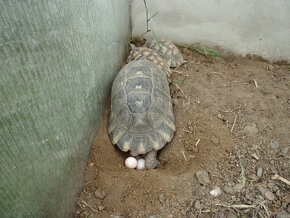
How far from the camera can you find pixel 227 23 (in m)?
3.71

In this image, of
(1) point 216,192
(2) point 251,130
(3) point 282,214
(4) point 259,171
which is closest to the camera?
(3) point 282,214

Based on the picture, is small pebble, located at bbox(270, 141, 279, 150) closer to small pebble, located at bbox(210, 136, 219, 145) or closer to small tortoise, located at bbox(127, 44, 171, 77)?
small pebble, located at bbox(210, 136, 219, 145)

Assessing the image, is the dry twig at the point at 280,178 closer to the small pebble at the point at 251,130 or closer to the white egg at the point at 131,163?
the small pebble at the point at 251,130

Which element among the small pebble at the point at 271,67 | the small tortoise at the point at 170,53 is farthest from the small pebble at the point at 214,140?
the small pebble at the point at 271,67

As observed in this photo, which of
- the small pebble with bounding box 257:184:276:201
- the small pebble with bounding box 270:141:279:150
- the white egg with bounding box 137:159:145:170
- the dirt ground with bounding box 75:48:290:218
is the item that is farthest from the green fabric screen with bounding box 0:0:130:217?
the small pebble with bounding box 270:141:279:150

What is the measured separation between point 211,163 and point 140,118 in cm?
92

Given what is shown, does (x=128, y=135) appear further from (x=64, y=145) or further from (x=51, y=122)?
(x=51, y=122)

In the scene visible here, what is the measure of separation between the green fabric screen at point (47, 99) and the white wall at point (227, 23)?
1.52 meters

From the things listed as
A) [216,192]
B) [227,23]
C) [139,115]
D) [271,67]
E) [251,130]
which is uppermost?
[227,23]

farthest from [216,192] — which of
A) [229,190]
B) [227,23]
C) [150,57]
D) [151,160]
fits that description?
[227,23]

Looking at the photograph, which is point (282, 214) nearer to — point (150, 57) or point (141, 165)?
point (141, 165)

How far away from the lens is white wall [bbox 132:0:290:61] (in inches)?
136

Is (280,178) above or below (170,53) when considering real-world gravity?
below

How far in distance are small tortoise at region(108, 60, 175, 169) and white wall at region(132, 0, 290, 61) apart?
1.58 m
